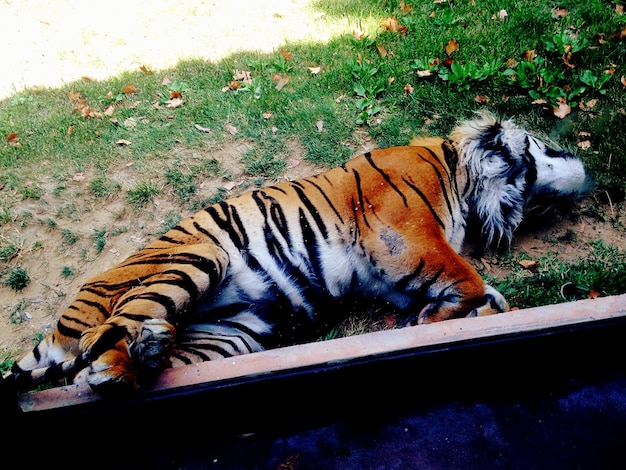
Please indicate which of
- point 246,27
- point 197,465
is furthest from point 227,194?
point 246,27

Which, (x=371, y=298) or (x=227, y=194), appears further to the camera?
(x=227, y=194)

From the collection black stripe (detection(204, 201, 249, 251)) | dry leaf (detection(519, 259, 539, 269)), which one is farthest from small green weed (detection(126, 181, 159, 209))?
dry leaf (detection(519, 259, 539, 269))

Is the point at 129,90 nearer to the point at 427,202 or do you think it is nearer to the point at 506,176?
the point at 427,202

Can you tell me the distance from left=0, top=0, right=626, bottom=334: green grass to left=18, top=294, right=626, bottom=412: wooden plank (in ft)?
4.96

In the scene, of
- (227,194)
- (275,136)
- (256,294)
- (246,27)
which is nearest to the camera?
(256,294)

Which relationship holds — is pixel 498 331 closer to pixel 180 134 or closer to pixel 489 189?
pixel 489 189

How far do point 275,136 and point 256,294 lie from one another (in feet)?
6.24

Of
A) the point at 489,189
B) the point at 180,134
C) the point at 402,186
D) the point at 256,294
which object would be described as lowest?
the point at 256,294

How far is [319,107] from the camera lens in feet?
14.5

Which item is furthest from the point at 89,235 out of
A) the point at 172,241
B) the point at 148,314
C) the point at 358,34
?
the point at 358,34

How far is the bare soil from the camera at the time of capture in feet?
10.5

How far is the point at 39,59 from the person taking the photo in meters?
6.21

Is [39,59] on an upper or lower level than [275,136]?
upper

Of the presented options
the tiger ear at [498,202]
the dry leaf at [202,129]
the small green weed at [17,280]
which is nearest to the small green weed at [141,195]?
the dry leaf at [202,129]
